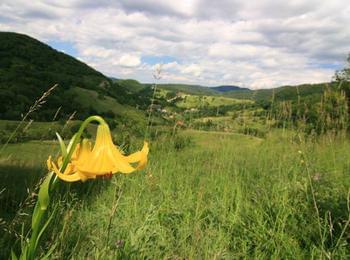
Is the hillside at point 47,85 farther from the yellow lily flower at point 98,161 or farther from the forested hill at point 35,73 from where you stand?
the yellow lily flower at point 98,161

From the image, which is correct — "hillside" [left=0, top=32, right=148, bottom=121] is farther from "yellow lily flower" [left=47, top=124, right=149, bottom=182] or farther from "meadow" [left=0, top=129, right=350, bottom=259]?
"yellow lily flower" [left=47, top=124, right=149, bottom=182]

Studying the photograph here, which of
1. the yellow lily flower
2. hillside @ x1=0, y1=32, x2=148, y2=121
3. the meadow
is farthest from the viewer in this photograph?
hillside @ x1=0, y1=32, x2=148, y2=121

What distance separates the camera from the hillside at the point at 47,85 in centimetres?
979

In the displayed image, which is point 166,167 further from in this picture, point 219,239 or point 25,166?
point 219,239

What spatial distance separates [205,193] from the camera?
12.9 ft

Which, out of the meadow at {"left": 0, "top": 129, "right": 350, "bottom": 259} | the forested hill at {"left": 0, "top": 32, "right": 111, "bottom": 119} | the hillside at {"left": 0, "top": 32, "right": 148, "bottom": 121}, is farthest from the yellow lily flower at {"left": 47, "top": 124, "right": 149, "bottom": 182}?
the forested hill at {"left": 0, "top": 32, "right": 111, "bottom": 119}

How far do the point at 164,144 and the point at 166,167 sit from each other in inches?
54.2

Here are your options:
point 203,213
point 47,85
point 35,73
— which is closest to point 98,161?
point 203,213

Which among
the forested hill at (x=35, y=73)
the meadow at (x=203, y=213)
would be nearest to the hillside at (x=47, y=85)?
the forested hill at (x=35, y=73)

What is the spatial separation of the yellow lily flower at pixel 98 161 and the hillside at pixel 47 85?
245 centimetres

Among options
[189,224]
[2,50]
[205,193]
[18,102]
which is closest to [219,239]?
[189,224]

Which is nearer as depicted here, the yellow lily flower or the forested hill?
the yellow lily flower

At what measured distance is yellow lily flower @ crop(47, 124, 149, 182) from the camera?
1156mm

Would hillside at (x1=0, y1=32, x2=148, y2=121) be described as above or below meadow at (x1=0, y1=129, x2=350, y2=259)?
above
